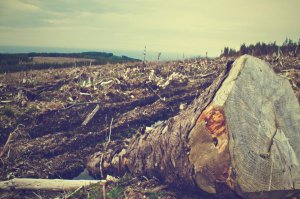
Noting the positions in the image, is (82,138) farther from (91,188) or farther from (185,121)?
(185,121)

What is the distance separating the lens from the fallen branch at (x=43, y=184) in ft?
20.0

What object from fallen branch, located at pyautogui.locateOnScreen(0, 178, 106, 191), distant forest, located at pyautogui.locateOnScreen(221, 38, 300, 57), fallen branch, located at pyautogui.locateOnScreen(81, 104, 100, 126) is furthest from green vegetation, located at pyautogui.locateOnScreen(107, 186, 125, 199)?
distant forest, located at pyautogui.locateOnScreen(221, 38, 300, 57)

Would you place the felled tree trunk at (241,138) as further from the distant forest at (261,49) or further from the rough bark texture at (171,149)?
the distant forest at (261,49)

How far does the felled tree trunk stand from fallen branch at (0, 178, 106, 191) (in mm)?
2030

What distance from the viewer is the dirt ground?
7250mm

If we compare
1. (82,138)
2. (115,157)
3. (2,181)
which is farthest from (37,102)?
(115,157)

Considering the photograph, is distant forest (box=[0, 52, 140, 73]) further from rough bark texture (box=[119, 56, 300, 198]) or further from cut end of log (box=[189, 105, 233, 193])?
cut end of log (box=[189, 105, 233, 193])

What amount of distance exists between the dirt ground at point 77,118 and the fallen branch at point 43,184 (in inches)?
5.6

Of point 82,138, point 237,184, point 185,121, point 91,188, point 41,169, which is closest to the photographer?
point 237,184

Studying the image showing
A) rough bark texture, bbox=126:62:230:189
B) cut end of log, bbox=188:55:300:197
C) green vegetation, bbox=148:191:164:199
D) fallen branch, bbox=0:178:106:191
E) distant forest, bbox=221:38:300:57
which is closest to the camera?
cut end of log, bbox=188:55:300:197

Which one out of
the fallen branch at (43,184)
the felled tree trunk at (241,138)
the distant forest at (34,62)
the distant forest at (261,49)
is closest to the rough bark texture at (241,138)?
the felled tree trunk at (241,138)

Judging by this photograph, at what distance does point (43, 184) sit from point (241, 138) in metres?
4.14

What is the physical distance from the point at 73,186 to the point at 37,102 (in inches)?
183

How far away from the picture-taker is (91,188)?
584 centimetres
